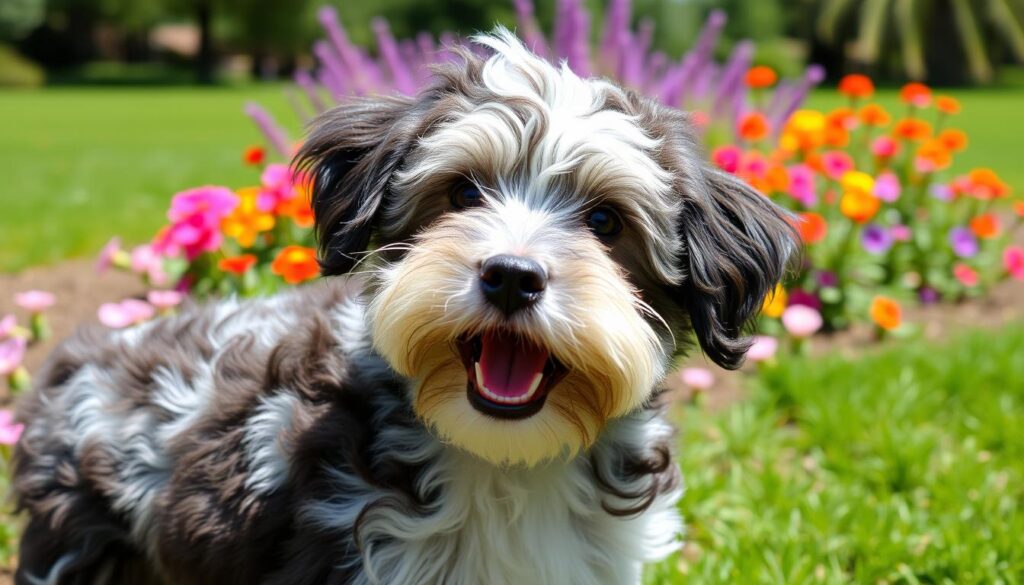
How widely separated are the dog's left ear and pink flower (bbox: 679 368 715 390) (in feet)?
7.50

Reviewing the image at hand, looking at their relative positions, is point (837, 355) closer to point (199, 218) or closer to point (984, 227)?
point (984, 227)

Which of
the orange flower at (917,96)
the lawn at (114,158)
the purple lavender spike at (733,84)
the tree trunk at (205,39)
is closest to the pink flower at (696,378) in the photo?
the purple lavender spike at (733,84)

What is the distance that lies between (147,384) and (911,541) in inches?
112

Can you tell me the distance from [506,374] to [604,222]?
0.49 metres

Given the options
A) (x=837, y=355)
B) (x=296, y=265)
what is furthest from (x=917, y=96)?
(x=296, y=265)

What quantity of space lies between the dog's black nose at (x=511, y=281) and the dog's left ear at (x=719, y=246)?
1.66ft

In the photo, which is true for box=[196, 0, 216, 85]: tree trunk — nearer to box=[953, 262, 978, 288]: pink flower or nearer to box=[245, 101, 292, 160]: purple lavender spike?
box=[245, 101, 292, 160]: purple lavender spike

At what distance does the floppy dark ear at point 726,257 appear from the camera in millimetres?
2529

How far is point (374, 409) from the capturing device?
2715mm

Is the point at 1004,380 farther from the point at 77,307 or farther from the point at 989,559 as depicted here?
the point at 77,307

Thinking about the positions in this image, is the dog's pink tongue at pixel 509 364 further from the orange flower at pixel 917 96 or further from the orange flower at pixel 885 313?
the orange flower at pixel 917 96

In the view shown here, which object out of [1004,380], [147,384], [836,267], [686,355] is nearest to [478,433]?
[686,355]

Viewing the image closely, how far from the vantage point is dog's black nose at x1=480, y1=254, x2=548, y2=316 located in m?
2.22

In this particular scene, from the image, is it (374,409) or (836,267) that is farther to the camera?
(836,267)
